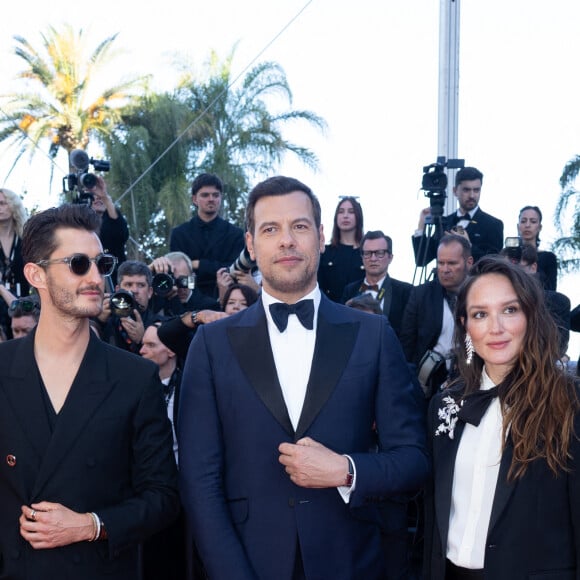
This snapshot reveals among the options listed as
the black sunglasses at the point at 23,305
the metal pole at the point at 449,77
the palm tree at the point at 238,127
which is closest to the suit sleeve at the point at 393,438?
the black sunglasses at the point at 23,305

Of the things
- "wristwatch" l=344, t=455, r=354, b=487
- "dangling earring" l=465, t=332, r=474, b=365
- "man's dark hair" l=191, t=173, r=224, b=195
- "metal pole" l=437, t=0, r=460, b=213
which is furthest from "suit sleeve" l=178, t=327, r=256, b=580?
"metal pole" l=437, t=0, r=460, b=213

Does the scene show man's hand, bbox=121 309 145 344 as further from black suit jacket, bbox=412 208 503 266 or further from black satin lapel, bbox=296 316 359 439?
black satin lapel, bbox=296 316 359 439

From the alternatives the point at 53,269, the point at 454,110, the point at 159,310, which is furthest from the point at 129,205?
the point at 53,269

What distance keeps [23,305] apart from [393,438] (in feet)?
10.9

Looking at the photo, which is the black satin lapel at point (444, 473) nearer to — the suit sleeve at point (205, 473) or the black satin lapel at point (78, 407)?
the suit sleeve at point (205, 473)

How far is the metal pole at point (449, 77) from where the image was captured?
857 cm

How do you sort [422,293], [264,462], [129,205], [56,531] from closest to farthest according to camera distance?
[56,531] < [264,462] < [422,293] < [129,205]

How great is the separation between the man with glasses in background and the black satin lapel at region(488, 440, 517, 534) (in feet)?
11.9

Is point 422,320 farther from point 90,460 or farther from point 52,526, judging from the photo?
point 52,526

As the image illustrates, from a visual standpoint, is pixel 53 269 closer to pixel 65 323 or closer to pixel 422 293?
pixel 65 323

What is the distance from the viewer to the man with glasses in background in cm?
656

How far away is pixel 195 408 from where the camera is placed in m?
2.98

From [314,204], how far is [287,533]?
1.16 m

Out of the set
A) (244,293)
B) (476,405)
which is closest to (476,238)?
(244,293)
